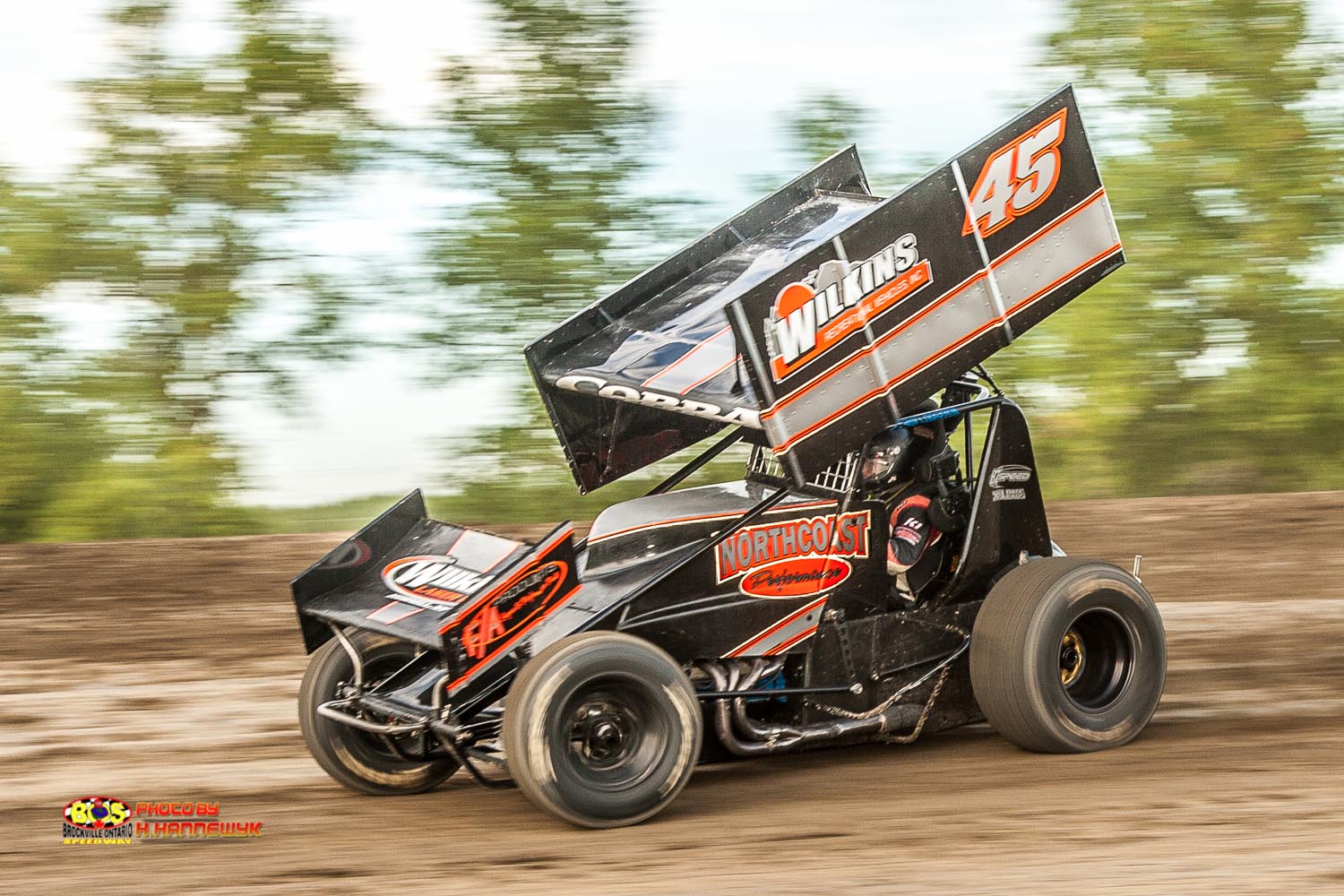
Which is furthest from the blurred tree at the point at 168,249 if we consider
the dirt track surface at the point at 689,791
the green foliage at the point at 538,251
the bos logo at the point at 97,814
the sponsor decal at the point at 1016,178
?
the sponsor decal at the point at 1016,178

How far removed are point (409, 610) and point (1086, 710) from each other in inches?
118

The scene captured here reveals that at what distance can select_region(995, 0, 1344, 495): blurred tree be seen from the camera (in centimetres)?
1320

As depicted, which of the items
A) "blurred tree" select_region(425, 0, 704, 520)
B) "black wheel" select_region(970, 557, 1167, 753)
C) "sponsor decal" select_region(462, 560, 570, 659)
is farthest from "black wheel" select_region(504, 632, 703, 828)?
"blurred tree" select_region(425, 0, 704, 520)

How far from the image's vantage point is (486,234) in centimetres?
1278

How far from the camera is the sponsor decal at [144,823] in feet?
18.5

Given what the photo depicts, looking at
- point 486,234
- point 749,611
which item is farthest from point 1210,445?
point 749,611

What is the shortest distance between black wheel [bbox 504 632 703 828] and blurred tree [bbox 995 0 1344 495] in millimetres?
8464

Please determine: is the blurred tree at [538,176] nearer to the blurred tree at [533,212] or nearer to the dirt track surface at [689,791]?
the blurred tree at [533,212]

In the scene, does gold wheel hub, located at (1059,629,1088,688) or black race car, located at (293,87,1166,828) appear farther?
gold wheel hub, located at (1059,629,1088,688)

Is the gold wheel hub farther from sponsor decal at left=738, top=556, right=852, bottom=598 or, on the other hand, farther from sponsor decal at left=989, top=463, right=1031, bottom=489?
sponsor decal at left=738, top=556, right=852, bottom=598

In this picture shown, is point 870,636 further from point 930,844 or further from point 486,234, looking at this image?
point 486,234

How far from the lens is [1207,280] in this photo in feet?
44.4

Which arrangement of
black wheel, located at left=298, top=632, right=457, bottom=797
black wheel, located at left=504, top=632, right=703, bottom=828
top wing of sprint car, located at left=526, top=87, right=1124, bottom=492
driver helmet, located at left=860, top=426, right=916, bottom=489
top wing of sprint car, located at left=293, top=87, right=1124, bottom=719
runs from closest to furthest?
black wheel, located at left=504, top=632, right=703, bottom=828 < top wing of sprint car, located at left=293, top=87, right=1124, bottom=719 < top wing of sprint car, located at left=526, top=87, right=1124, bottom=492 < black wheel, located at left=298, top=632, right=457, bottom=797 < driver helmet, located at left=860, top=426, right=916, bottom=489

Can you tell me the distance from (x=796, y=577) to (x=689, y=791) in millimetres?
1008
